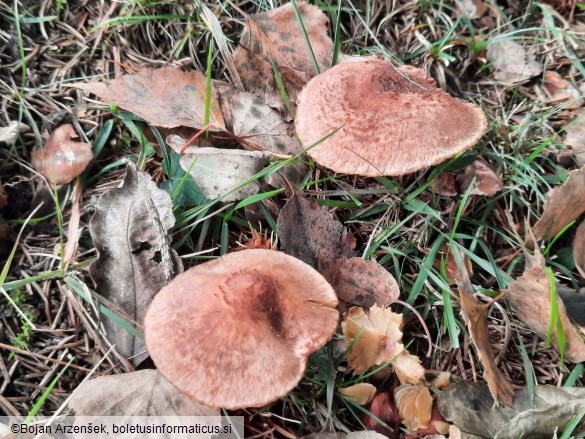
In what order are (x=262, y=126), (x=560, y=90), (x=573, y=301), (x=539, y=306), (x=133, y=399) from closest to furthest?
1. (x=133, y=399)
2. (x=539, y=306)
3. (x=573, y=301)
4. (x=262, y=126)
5. (x=560, y=90)

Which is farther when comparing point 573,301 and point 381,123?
point 573,301

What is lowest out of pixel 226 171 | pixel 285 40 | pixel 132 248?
pixel 132 248

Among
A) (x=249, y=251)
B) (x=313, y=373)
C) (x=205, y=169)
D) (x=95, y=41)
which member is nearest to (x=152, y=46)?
(x=95, y=41)

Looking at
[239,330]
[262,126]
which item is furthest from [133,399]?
[262,126]

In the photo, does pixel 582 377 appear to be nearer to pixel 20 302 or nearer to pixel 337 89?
pixel 337 89

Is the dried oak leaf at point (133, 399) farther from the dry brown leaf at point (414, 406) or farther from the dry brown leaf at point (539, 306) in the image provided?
the dry brown leaf at point (539, 306)

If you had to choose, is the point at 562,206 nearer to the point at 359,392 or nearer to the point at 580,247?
the point at 580,247

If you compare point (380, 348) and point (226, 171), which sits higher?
point (226, 171)

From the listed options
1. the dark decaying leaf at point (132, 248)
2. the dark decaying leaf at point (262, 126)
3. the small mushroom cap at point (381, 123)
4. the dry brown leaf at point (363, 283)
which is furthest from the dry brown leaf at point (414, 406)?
the dark decaying leaf at point (262, 126)
